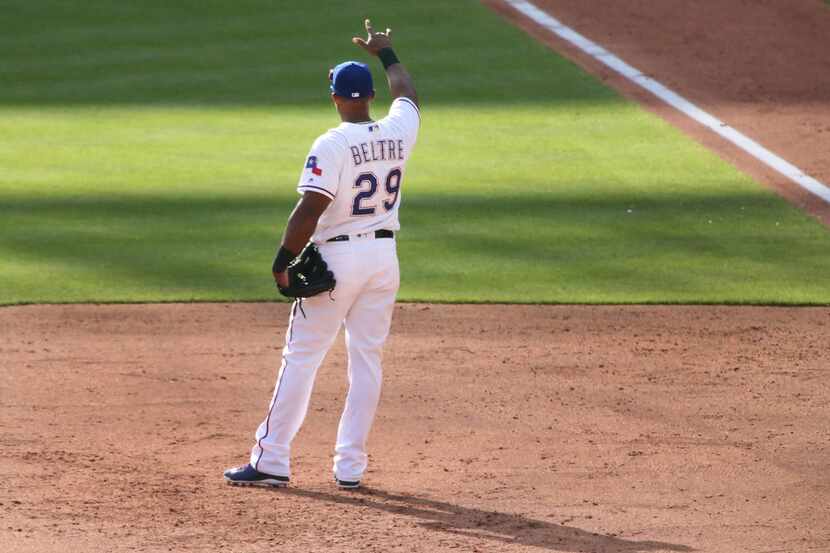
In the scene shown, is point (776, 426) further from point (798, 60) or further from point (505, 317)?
point (798, 60)

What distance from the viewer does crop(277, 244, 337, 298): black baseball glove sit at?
5.86 m

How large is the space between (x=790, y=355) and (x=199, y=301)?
4.11 meters

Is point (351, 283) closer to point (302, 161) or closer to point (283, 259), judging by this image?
point (283, 259)

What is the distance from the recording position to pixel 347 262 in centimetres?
595

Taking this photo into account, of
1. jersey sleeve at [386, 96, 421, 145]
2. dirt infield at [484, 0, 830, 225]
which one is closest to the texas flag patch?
jersey sleeve at [386, 96, 421, 145]

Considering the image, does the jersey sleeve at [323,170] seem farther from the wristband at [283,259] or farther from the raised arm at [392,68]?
the raised arm at [392,68]

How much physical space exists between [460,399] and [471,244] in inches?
143

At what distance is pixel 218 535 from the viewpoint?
546cm

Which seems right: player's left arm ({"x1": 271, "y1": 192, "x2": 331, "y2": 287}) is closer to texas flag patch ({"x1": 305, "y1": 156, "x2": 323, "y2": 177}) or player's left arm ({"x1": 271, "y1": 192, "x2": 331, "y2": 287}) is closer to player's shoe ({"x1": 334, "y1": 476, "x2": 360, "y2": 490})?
texas flag patch ({"x1": 305, "y1": 156, "x2": 323, "y2": 177})

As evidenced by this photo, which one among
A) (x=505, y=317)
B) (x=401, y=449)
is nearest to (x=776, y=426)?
(x=401, y=449)

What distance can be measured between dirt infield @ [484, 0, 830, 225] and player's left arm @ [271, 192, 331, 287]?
25.3 ft

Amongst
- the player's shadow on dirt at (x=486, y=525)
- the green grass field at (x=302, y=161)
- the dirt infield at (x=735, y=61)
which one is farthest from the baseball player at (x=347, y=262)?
the dirt infield at (x=735, y=61)

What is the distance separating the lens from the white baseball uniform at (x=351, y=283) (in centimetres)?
589

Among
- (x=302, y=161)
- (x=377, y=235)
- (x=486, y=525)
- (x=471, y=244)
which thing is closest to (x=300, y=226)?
(x=377, y=235)
